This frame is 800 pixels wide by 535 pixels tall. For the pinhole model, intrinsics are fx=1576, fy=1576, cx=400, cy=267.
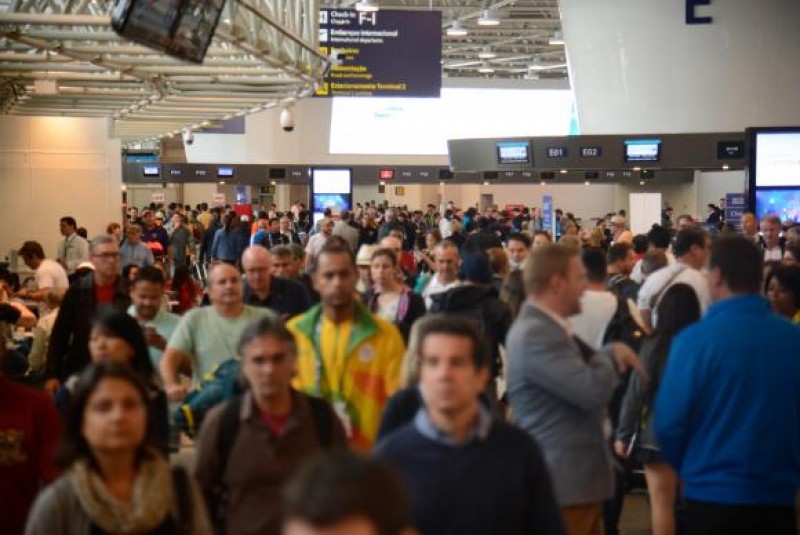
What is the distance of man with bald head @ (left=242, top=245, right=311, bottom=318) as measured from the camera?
9695 mm

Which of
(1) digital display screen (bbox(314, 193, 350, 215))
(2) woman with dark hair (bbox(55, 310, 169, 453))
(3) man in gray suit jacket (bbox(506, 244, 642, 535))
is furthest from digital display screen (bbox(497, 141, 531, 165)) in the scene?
(3) man in gray suit jacket (bbox(506, 244, 642, 535))

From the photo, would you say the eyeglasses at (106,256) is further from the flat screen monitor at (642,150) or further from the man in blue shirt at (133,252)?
the flat screen monitor at (642,150)

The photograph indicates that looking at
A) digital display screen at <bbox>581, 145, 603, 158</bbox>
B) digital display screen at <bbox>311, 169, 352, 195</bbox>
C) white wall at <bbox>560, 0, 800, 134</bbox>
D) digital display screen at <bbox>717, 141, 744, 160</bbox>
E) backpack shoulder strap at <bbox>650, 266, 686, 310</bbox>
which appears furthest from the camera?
digital display screen at <bbox>311, 169, 352, 195</bbox>

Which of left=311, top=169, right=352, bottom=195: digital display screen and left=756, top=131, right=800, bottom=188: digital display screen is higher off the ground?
left=756, top=131, right=800, bottom=188: digital display screen

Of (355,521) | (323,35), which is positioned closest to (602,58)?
(323,35)

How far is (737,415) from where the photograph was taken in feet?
19.7

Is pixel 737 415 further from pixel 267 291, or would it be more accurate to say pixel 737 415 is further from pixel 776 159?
pixel 776 159

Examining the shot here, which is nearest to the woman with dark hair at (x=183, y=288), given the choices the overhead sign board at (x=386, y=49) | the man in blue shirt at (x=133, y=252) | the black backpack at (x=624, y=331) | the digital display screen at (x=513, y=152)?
the man in blue shirt at (x=133, y=252)

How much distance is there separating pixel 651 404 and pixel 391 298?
221 cm

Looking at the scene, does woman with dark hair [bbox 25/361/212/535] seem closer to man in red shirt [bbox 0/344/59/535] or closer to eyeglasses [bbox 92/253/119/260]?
man in red shirt [bbox 0/344/59/535]

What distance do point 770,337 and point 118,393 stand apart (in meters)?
2.65

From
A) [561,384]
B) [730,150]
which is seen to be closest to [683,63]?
[730,150]

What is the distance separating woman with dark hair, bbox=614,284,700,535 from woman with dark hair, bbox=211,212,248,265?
19.1m

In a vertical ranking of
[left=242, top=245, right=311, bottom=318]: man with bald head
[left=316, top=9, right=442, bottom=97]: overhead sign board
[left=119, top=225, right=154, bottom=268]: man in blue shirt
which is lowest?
[left=119, top=225, right=154, bottom=268]: man in blue shirt
